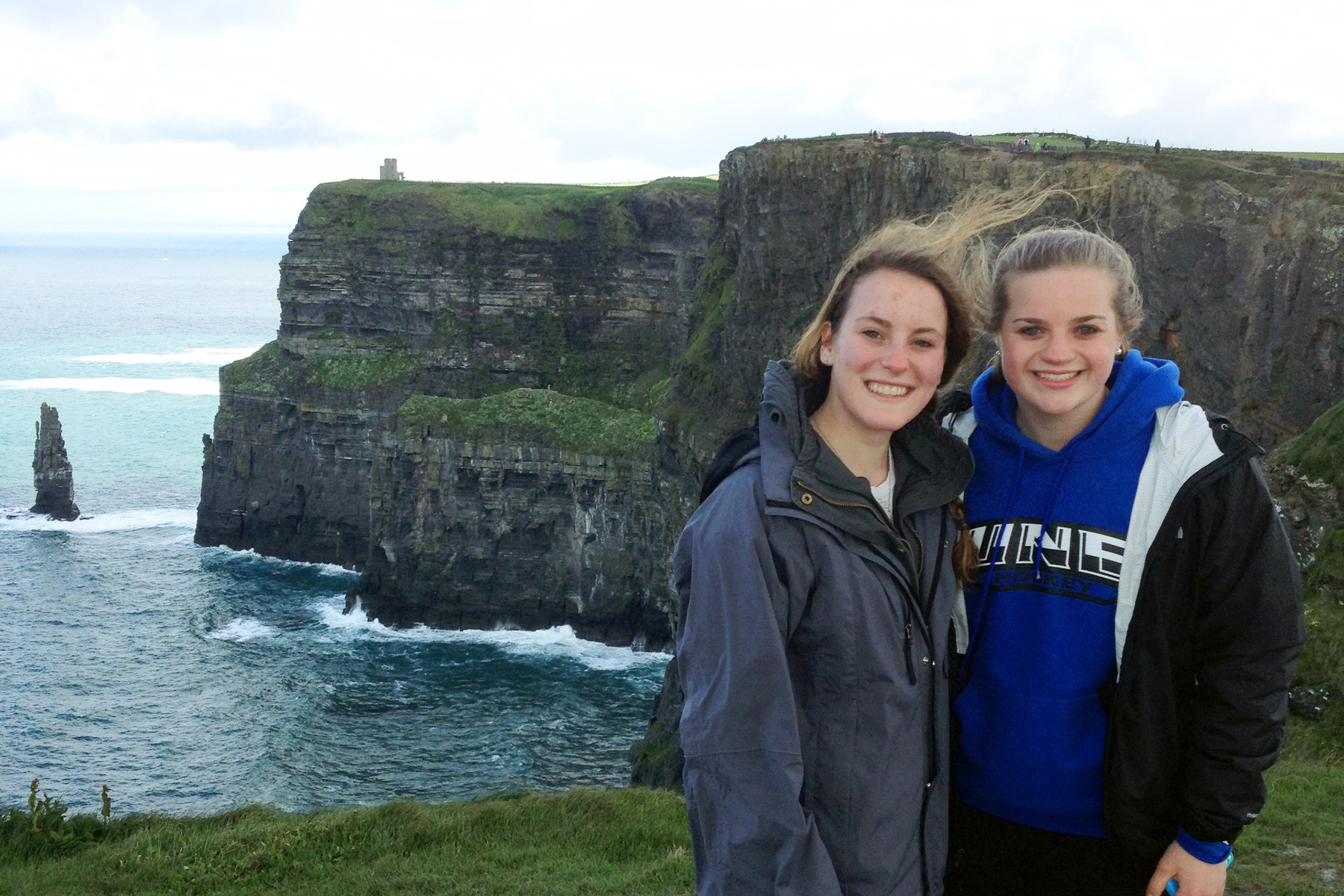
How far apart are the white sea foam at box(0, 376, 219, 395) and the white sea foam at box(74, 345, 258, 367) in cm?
1219

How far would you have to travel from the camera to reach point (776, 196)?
41812 mm

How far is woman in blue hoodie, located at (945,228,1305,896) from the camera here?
412 centimetres

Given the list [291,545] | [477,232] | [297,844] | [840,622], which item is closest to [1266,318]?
[297,844]

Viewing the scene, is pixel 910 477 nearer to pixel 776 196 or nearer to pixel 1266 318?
pixel 1266 318

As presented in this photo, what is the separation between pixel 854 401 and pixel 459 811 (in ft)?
26.5

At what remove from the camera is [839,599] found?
13.4 ft

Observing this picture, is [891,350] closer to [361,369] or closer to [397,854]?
[397,854]

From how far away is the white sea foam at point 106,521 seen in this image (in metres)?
74.9

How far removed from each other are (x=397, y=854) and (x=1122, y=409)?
782 cm

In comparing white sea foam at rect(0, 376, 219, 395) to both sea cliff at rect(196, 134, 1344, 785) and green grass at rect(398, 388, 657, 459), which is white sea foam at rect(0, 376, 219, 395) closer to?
sea cliff at rect(196, 134, 1344, 785)

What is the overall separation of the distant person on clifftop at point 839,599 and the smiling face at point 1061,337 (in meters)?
0.23

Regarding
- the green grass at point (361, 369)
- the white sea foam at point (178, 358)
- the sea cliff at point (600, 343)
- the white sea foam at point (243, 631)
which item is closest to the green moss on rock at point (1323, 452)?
the sea cliff at point (600, 343)

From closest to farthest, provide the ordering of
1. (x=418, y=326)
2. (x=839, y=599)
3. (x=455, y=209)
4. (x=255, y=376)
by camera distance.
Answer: (x=839, y=599) → (x=255, y=376) → (x=418, y=326) → (x=455, y=209)

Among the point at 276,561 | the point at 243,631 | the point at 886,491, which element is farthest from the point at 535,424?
the point at 886,491
